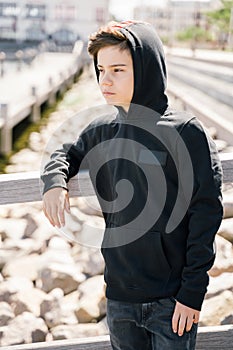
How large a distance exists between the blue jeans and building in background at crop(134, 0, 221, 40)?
4010 inches

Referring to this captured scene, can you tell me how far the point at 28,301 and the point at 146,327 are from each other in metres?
1.89

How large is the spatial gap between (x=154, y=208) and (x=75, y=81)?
93.3 feet

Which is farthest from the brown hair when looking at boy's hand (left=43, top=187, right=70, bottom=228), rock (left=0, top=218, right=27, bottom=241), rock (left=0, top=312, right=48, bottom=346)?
rock (left=0, top=218, right=27, bottom=241)

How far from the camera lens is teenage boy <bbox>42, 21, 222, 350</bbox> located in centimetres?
168

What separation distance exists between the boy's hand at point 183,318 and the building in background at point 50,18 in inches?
2346

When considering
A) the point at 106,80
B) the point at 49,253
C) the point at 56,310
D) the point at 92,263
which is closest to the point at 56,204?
the point at 106,80

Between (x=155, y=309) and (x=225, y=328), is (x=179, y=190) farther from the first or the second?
(x=225, y=328)

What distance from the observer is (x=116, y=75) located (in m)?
1.73

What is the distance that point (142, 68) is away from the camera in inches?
66.6

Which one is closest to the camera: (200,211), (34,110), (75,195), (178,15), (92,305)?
(200,211)

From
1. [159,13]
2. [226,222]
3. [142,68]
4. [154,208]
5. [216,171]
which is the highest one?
[142,68]

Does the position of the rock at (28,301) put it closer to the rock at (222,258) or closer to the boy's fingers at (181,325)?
the rock at (222,258)

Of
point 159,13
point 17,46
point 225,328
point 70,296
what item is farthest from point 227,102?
point 159,13

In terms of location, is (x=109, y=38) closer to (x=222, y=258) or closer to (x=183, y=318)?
(x=183, y=318)
